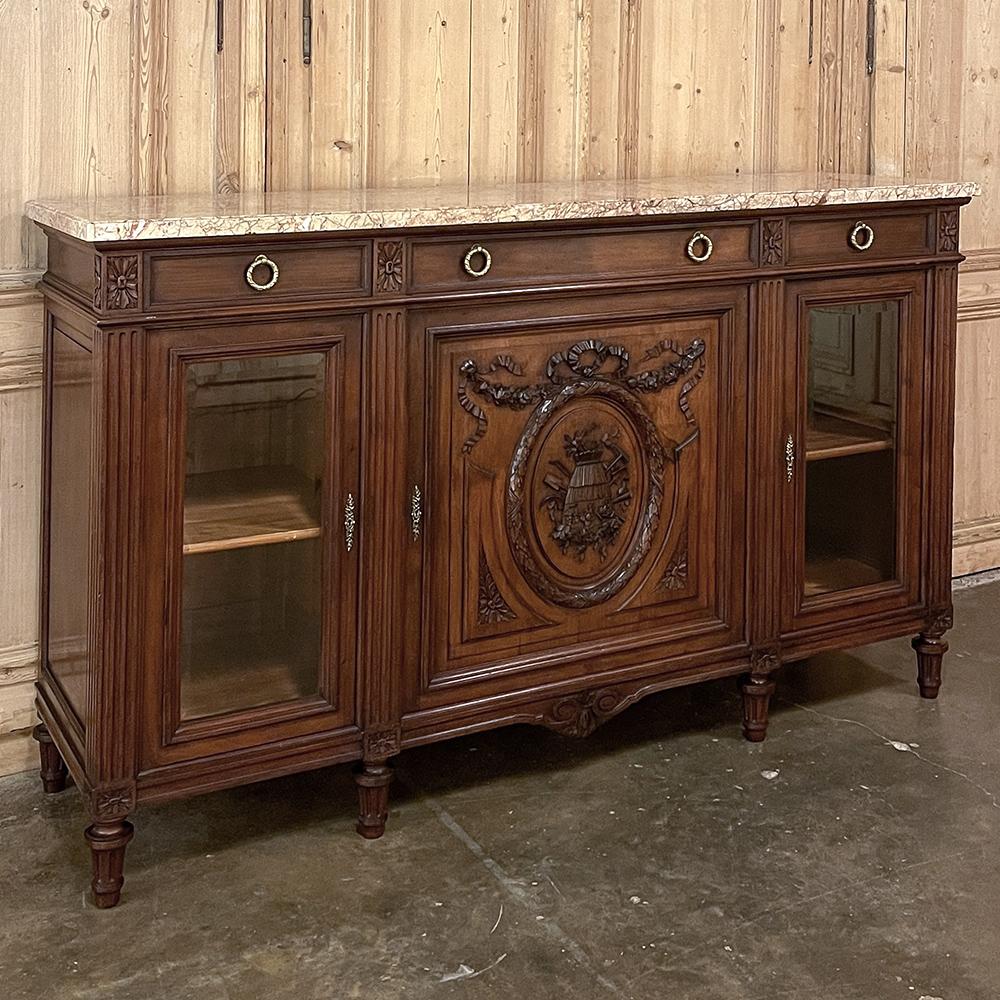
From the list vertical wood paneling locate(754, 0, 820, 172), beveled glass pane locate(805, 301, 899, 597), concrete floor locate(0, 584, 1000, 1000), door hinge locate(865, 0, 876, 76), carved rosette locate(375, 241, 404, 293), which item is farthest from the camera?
door hinge locate(865, 0, 876, 76)

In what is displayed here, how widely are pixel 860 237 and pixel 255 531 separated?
1.40 meters

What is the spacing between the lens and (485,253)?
268cm

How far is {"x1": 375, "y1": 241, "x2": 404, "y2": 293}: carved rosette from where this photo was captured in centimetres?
258

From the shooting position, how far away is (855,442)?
3.24 m

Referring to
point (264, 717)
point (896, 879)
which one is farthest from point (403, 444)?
point (896, 879)

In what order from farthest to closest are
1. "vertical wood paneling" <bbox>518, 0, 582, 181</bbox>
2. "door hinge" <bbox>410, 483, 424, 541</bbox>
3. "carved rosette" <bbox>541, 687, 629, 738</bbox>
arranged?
"vertical wood paneling" <bbox>518, 0, 582, 181</bbox> → "carved rosette" <bbox>541, 687, 629, 738</bbox> → "door hinge" <bbox>410, 483, 424, 541</bbox>

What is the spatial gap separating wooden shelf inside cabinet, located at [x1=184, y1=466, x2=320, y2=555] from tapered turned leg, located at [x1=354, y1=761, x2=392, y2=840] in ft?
1.46

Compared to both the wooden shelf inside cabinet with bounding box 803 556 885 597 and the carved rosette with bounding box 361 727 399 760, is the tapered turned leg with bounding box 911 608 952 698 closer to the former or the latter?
the wooden shelf inside cabinet with bounding box 803 556 885 597

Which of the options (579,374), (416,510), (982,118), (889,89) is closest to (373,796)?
(416,510)

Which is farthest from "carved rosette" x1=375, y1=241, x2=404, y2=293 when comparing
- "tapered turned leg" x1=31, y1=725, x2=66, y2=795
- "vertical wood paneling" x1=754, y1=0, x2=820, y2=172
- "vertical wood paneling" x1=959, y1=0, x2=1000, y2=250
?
"vertical wood paneling" x1=959, y1=0, x2=1000, y2=250

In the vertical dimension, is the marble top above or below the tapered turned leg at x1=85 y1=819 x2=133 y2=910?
above

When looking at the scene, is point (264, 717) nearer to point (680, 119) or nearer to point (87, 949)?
point (87, 949)

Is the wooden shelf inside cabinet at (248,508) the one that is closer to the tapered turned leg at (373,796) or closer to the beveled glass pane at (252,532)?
the beveled glass pane at (252,532)

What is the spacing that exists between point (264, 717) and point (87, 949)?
474 millimetres
